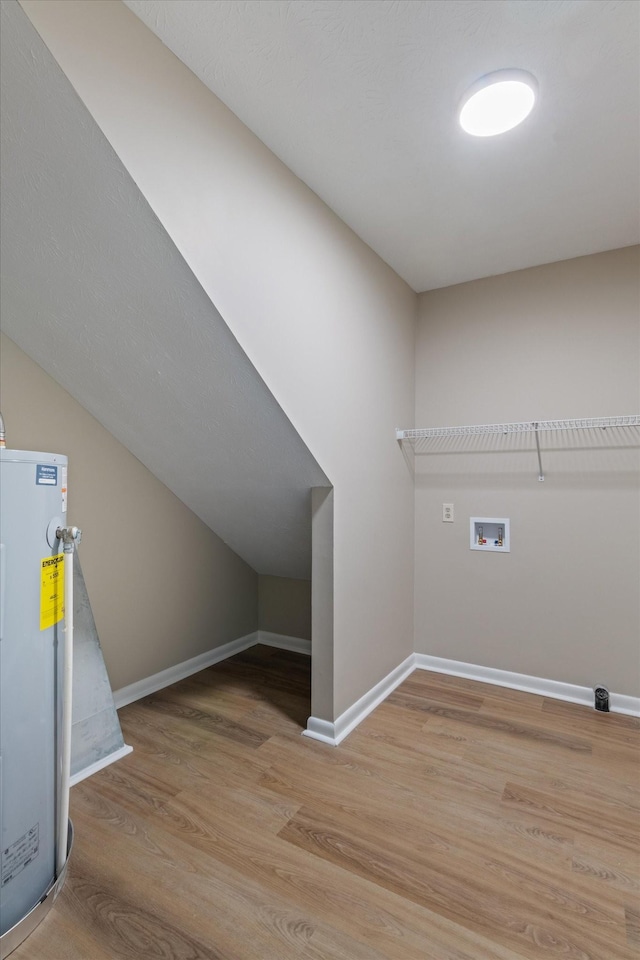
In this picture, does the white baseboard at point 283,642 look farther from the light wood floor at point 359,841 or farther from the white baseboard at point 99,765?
the white baseboard at point 99,765

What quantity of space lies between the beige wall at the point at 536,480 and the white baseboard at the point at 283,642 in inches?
29.0

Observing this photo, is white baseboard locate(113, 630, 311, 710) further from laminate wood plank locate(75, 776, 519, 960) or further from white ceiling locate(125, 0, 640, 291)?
white ceiling locate(125, 0, 640, 291)

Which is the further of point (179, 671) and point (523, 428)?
point (179, 671)

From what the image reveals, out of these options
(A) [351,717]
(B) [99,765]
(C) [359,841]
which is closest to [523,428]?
(A) [351,717]

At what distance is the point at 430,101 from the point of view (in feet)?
4.98

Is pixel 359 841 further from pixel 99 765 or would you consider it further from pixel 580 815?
pixel 99 765

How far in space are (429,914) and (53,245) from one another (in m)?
2.13

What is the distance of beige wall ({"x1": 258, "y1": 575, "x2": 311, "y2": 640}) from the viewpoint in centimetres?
319

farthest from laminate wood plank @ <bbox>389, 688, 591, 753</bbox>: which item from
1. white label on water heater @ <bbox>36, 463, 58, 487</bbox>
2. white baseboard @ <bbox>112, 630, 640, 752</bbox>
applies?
white label on water heater @ <bbox>36, 463, 58, 487</bbox>

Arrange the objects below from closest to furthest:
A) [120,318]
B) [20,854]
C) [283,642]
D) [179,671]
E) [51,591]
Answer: [20,854], [51,591], [120,318], [179,671], [283,642]

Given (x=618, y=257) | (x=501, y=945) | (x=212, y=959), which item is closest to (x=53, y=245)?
(x=212, y=959)

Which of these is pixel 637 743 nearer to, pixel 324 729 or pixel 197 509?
pixel 324 729

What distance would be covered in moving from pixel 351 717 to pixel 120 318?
190 centimetres

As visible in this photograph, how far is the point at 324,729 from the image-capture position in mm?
2090
